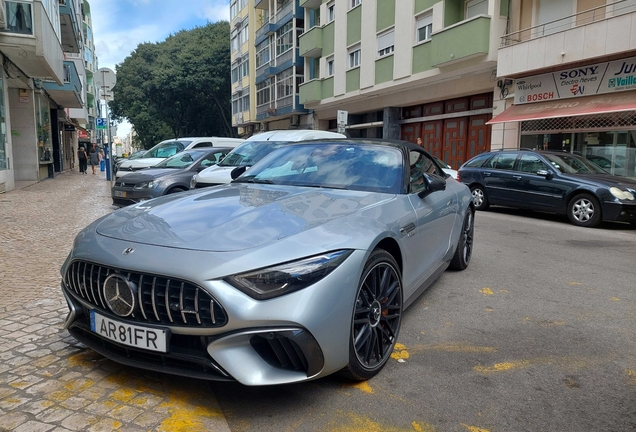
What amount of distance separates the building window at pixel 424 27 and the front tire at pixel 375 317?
17813 millimetres

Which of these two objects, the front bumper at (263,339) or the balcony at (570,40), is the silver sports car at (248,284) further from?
the balcony at (570,40)

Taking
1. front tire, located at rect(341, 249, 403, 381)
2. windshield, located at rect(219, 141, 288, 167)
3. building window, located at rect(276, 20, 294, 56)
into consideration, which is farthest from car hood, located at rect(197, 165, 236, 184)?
building window, located at rect(276, 20, 294, 56)

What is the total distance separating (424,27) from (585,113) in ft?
27.1

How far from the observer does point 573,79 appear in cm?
1432

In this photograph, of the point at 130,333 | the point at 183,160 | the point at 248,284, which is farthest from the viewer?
the point at 183,160

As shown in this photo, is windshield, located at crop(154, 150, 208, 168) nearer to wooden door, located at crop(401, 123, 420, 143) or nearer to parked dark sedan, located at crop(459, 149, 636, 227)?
parked dark sedan, located at crop(459, 149, 636, 227)

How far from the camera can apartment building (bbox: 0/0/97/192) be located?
13.6 m

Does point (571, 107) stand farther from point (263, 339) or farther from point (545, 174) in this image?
point (263, 339)

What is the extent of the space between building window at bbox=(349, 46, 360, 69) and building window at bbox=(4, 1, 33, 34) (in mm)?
14619

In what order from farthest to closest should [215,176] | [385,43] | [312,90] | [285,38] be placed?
1. [285,38]
2. [312,90]
3. [385,43]
4. [215,176]

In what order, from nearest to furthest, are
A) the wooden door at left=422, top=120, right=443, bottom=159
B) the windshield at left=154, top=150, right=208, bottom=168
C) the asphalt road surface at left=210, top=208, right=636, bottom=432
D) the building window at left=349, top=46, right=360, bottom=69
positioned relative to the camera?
the asphalt road surface at left=210, top=208, right=636, bottom=432 → the windshield at left=154, top=150, right=208, bottom=168 → the wooden door at left=422, top=120, right=443, bottom=159 → the building window at left=349, top=46, right=360, bottom=69

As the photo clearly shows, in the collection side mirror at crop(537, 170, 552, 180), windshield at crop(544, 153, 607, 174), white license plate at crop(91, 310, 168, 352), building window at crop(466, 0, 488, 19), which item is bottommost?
white license plate at crop(91, 310, 168, 352)

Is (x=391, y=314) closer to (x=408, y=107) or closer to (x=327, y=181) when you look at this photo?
(x=327, y=181)

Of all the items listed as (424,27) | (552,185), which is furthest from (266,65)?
(552,185)
